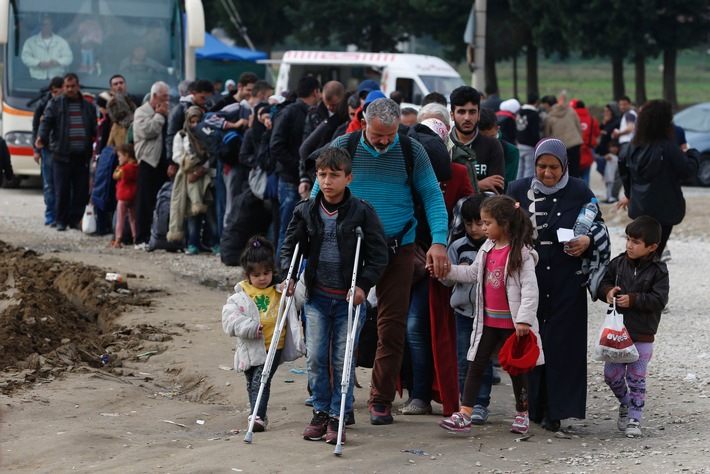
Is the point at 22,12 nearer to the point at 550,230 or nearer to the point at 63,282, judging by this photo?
the point at 63,282

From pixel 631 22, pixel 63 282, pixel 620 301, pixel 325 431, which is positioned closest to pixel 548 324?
pixel 620 301

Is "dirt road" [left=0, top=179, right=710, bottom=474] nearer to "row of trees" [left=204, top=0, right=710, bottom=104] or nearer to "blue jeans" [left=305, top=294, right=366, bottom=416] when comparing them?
"blue jeans" [left=305, top=294, right=366, bottom=416]

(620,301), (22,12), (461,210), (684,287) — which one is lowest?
(684,287)

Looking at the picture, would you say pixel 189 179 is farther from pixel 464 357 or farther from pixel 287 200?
pixel 464 357

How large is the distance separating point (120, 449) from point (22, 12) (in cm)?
1403

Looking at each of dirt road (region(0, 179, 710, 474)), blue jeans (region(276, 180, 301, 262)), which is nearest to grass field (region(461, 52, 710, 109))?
blue jeans (region(276, 180, 301, 262))

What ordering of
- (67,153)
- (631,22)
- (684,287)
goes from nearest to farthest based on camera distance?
(684,287) → (67,153) → (631,22)

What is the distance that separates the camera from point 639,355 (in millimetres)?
7484

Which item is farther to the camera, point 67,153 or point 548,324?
point 67,153

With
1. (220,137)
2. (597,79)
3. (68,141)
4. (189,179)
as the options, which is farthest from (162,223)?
(597,79)

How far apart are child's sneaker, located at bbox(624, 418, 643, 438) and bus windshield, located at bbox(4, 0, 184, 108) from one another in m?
13.9

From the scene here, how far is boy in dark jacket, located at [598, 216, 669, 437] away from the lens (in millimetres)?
7438

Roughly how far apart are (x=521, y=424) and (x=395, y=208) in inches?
57.0

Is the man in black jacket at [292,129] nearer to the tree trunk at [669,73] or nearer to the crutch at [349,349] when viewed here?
the crutch at [349,349]
